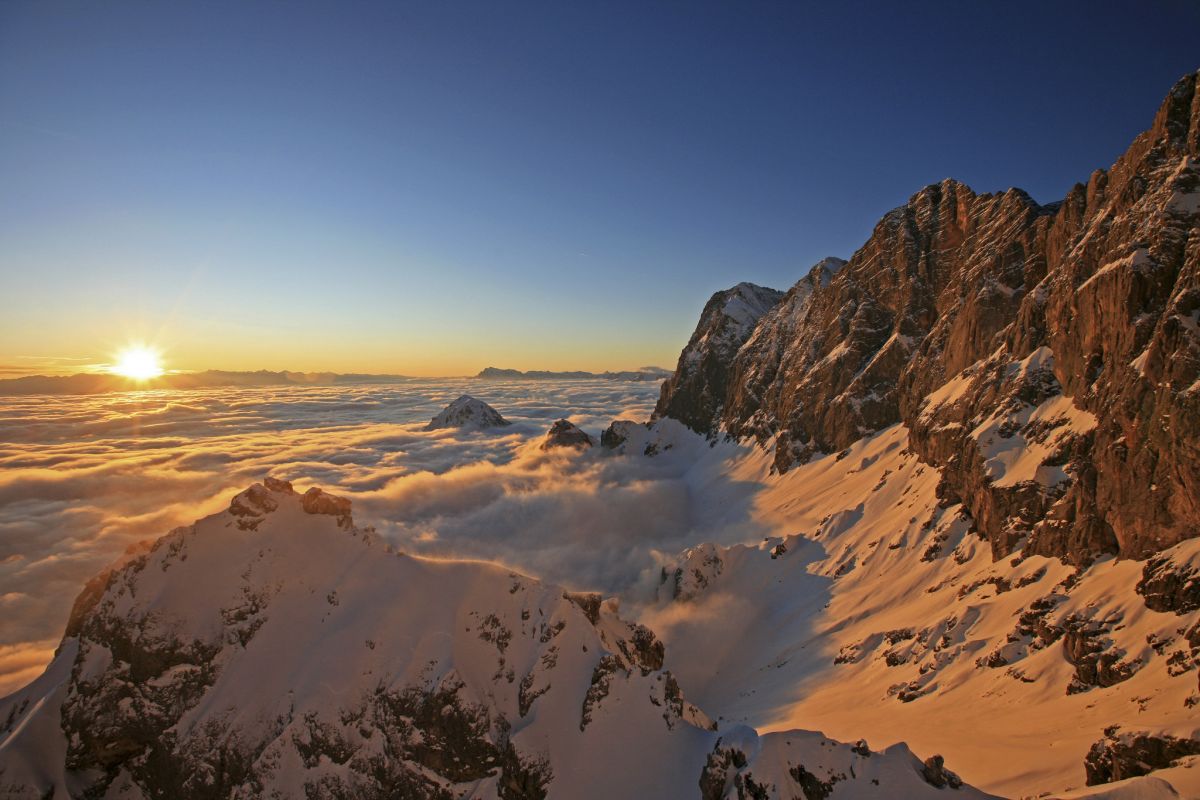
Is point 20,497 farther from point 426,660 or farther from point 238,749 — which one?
point 426,660

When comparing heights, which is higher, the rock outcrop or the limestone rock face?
the limestone rock face

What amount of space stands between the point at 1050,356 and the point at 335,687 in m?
76.8

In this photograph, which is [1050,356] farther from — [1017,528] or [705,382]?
[705,382]

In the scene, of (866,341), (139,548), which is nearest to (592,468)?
(866,341)

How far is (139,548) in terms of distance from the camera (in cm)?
3969

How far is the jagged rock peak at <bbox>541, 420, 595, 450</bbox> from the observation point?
187 meters

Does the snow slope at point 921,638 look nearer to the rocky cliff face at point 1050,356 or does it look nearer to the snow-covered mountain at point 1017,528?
the snow-covered mountain at point 1017,528

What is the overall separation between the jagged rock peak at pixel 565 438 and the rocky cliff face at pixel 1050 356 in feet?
271

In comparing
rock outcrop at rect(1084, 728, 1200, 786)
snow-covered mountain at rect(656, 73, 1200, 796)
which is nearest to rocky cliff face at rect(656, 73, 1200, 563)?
snow-covered mountain at rect(656, 73, 1200, 796)

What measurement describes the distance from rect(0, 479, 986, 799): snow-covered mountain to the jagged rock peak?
147m

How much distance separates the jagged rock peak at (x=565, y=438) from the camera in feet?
613

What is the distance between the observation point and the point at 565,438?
188375mm

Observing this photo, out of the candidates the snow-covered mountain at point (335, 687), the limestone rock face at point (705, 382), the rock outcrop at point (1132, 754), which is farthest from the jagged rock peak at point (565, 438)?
the rock outcrop at point (1132, 754)

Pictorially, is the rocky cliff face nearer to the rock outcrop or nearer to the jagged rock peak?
the rock outcrop
